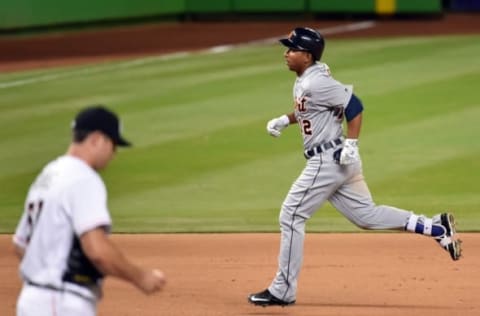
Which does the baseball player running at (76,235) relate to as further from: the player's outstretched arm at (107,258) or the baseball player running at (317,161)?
the baseball player running at (317,161)

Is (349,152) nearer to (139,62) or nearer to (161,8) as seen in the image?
(139,62)

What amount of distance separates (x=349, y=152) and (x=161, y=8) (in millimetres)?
22450

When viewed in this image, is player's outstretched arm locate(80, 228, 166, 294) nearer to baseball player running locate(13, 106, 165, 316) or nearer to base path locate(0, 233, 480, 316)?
baseball player running locate(13, 106, 165, 316)

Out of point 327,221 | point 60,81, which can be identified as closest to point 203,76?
point 60,81

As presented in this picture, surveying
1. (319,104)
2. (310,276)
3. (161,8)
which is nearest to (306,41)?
(319,104)

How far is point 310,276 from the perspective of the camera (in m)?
9.66

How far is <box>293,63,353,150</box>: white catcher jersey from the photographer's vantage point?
8.64m

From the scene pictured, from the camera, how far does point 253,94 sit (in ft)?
62.6

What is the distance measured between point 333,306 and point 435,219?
926mm

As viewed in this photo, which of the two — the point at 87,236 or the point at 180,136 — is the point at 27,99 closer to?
the point at 180,136

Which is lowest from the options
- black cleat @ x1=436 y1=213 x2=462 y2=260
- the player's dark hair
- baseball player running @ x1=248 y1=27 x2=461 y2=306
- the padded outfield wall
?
the padded outfield wall

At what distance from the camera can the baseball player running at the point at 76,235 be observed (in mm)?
5488

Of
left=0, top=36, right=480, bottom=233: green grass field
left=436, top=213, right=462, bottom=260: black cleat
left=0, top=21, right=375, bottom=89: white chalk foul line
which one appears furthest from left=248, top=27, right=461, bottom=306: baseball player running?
left=0, top=21, right=375, bottom=89: white chalk foul line

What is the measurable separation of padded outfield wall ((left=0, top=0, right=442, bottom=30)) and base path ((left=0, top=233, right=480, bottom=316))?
54.9 feet
